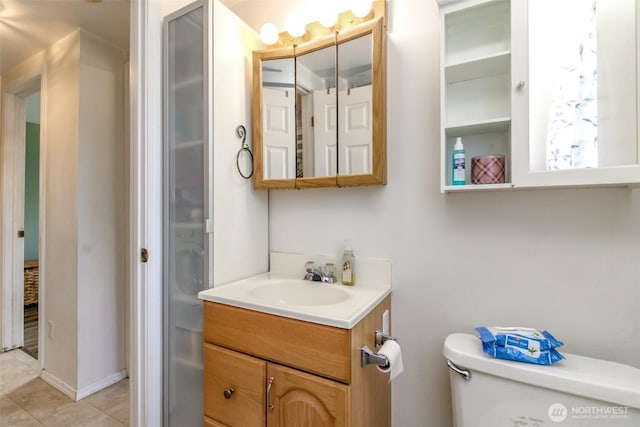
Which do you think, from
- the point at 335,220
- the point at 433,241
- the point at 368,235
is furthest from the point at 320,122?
the point at 433,241

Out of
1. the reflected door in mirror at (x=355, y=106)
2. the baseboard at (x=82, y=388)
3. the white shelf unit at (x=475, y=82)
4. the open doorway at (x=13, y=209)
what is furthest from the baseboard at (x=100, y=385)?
the white shelf unit at (x=475, y=82)

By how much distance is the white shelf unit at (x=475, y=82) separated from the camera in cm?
94

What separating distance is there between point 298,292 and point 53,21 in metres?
2.20

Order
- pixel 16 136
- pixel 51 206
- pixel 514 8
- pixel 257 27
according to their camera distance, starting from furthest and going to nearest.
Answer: pixel 16 136 < pixel 51 206 < pixel 257 27 < pixel 514 8

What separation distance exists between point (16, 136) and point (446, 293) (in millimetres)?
3280

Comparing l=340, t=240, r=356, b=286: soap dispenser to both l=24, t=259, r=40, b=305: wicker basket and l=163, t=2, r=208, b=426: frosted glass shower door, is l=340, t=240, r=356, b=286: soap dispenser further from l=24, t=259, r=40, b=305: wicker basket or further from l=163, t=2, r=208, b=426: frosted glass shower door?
l=24, t=259, r=40, b=305: wicker basket

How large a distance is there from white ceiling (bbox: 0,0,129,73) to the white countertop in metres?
1.72

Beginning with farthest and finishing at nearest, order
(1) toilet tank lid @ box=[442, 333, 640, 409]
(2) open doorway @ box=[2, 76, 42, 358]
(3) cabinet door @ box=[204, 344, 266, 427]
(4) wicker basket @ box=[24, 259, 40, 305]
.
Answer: (4) wicker basket @ box=[24, 259, 40, 305] < (2) open doorway @ box=[2, 76, 42, 358] < (3) cabinet door @ box=[204, 344, 266, 427] < (1) toilet tank lid @ box=[442, 333, 640, 409]

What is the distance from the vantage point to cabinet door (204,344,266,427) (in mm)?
924

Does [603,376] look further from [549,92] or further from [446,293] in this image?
[549,92]

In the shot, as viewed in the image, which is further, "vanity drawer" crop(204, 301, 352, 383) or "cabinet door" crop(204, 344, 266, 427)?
"cabinet door" crop(204, 344, 266, 427)

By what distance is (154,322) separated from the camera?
1.21m

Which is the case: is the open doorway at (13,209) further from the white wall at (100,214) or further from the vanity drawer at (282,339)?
the vanity drawer at (282,339)

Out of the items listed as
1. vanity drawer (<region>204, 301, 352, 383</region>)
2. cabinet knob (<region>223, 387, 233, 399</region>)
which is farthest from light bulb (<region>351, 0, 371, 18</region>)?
cabinet knob (<region>223, 387, 233, 399</region>)
